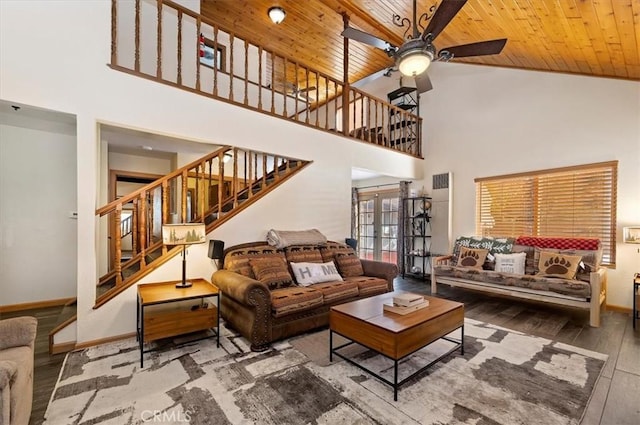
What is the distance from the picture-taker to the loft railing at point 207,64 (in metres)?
3.38

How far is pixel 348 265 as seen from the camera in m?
4.23

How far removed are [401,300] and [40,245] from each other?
4.87 meters

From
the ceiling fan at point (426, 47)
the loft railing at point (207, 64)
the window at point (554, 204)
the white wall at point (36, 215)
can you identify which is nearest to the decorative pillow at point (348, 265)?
the loft railing at point (207, 64)

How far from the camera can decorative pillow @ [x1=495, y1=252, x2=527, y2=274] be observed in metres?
4.36

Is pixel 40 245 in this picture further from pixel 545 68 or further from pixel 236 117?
pixel 545 68

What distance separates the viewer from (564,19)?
2.95 meters

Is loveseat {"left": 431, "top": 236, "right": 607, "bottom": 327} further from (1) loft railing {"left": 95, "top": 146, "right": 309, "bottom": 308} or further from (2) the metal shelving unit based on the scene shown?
(1) loft railing {"left": 95, "top": 146, "right": 309, "bottom": 308}

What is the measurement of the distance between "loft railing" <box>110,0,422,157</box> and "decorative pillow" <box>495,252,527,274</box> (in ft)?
9.33

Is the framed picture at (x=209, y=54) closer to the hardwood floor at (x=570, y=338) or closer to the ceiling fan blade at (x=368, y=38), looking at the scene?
the ceiling fan blade at (x=368, y=38)

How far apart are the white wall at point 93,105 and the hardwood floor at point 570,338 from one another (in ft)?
2.41

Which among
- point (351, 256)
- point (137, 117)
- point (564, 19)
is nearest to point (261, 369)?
point (351, 256)

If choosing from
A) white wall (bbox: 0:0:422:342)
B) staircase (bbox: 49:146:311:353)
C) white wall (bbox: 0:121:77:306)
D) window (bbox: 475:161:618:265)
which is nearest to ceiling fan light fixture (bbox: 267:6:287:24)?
white wall (bbox: 0:0:422:342)

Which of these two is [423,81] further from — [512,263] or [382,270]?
[512,263]

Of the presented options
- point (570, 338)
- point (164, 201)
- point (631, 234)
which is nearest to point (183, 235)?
point (164, 201)
